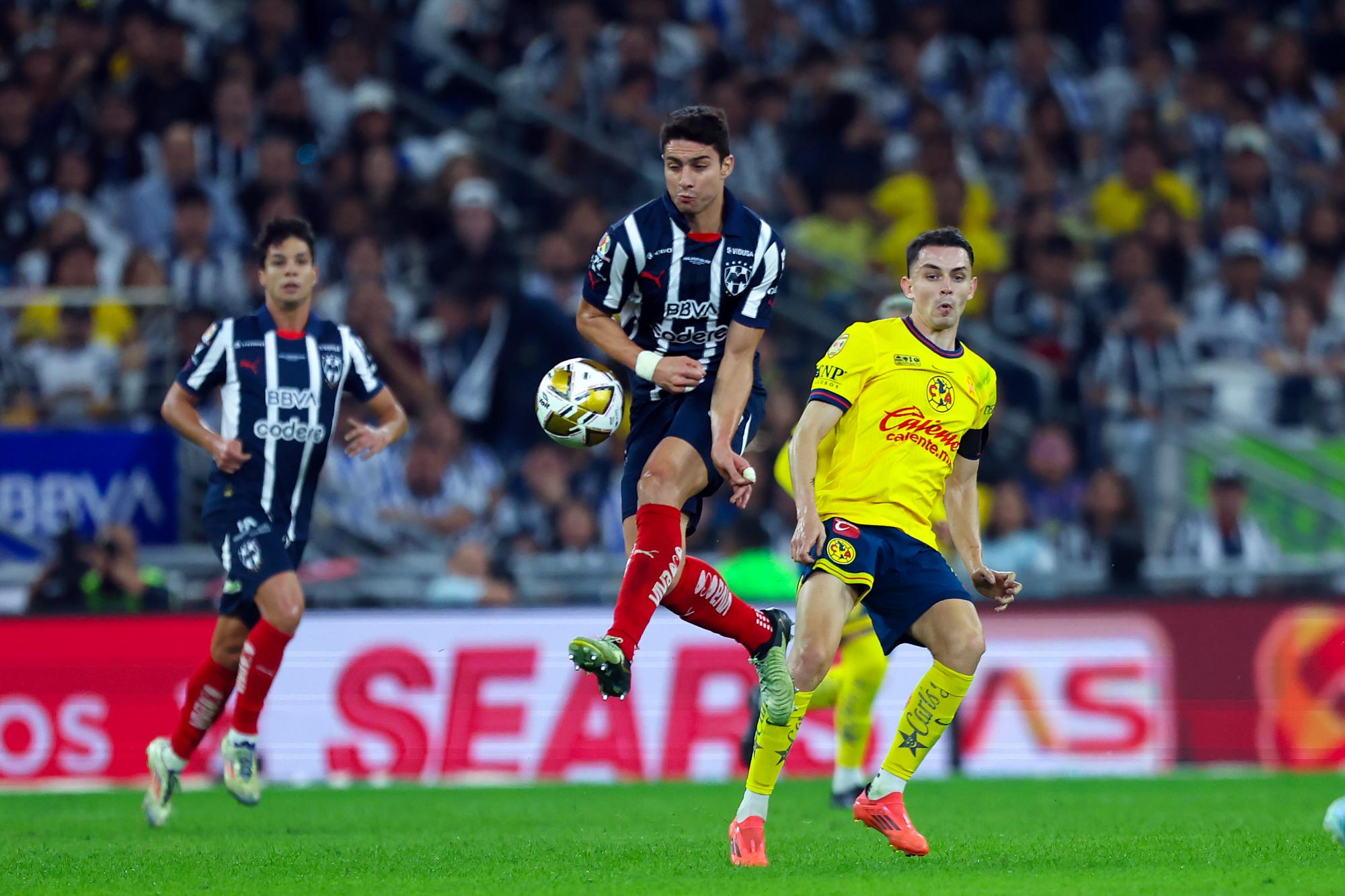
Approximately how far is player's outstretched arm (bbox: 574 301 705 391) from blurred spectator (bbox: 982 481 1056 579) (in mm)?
6471

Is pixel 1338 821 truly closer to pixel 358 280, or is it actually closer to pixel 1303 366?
pixel 1303 366

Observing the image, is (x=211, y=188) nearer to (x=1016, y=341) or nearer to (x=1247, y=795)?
(x=1016, y=341)

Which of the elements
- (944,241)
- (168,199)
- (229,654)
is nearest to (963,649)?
(944,241)

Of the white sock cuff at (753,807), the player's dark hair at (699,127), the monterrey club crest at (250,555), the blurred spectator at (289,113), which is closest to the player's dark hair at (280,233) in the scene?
the monterrey club crest at (250,555)

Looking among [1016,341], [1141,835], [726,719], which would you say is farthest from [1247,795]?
[1016,341]

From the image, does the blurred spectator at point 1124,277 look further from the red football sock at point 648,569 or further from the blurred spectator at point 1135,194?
the red football sock at point 648,569

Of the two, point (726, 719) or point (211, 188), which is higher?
point (211, 188)

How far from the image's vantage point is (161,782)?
29.0 feet

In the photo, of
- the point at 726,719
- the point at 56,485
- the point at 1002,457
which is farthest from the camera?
the point at 1002,457

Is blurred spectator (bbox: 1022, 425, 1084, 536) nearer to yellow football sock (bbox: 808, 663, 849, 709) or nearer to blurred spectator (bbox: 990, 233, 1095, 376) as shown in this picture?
blurred spectator (bbox: 990, 233, 1095, 376)

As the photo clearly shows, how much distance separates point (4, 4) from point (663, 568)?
12716 millimetres

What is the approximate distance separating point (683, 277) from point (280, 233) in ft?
8.92

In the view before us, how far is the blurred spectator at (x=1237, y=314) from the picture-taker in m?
15.6

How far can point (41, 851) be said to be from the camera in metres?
7.54
